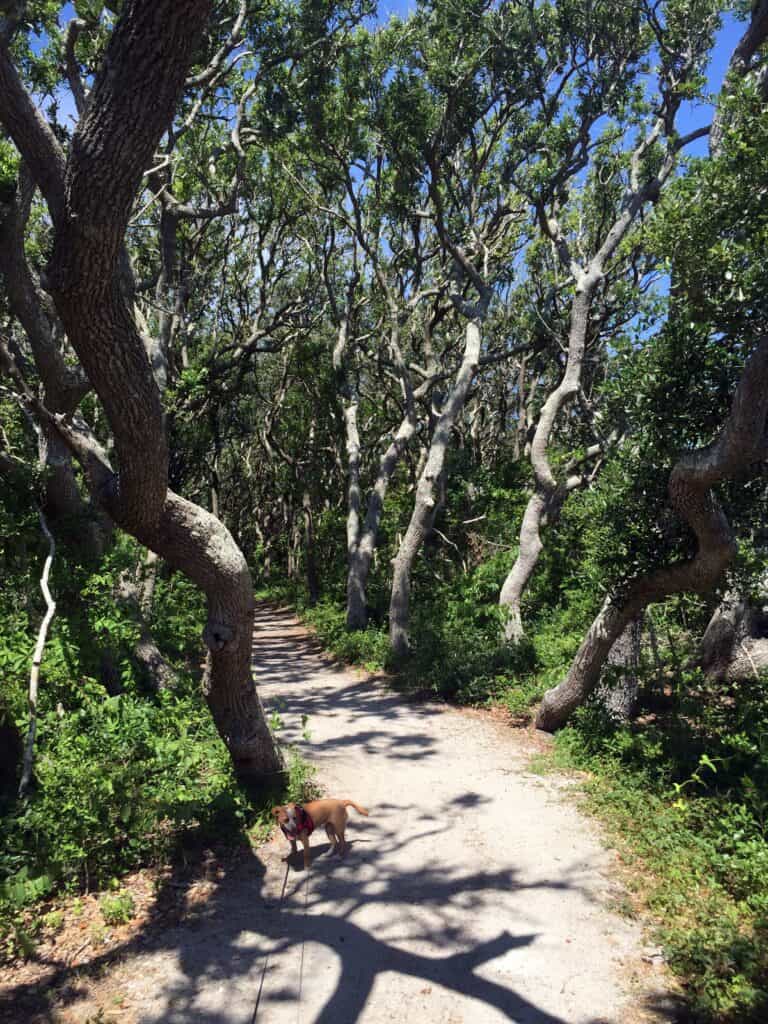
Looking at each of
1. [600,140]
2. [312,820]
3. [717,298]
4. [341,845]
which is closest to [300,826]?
[312,820]

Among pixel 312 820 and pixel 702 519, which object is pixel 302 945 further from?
pixel 702 519

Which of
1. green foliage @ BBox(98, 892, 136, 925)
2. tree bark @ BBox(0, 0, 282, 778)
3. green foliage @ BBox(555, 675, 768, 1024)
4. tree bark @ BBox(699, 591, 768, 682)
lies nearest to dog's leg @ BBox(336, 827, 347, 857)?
tree bark @ BBox(0, 0, 282, 778)

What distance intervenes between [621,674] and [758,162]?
203 inches

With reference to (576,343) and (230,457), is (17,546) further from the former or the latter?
(230,457)

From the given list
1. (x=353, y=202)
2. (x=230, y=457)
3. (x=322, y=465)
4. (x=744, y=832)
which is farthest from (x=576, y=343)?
(x=230, y=457)

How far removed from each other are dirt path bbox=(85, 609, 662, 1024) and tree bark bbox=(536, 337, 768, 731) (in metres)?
1.44

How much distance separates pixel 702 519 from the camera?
5527mm

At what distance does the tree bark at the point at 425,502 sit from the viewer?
39.0 feet

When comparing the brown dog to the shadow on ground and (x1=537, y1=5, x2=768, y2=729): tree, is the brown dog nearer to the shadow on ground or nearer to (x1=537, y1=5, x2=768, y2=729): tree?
the shadow on ground

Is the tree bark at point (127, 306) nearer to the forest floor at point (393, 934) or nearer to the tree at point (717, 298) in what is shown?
the forest floor at point (393, 934)

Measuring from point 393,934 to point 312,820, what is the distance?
1071 millimetres

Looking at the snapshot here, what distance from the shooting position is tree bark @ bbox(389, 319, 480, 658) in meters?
11.9

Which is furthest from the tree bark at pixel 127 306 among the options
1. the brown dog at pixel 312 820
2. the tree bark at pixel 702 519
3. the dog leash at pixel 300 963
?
the tree bark at pixel 702 519

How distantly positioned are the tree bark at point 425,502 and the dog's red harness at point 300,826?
6.73 meters
